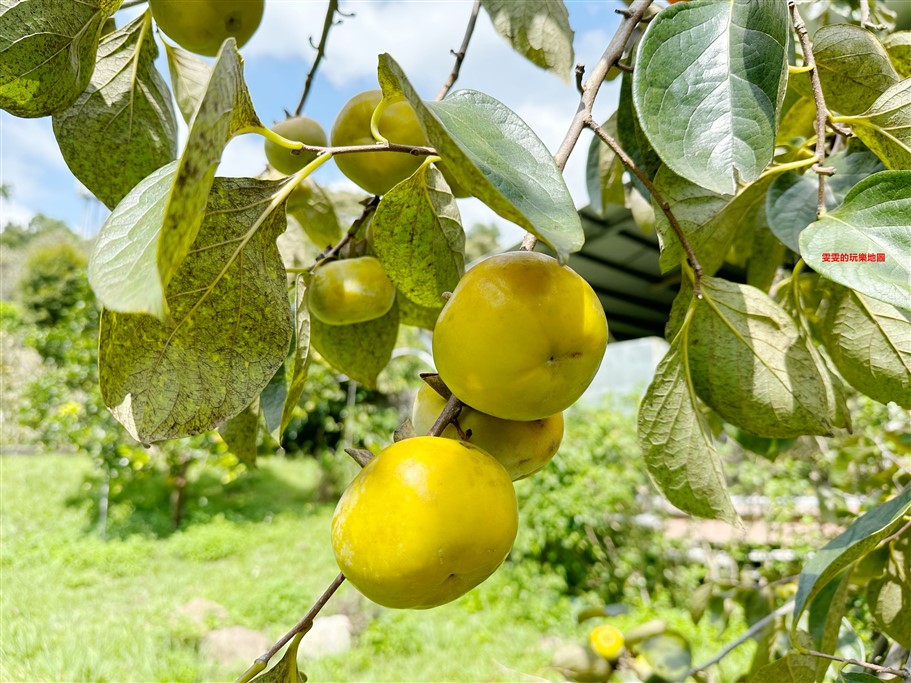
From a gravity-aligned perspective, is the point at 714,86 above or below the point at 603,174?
above

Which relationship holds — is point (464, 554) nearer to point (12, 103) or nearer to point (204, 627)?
point (12, 103)

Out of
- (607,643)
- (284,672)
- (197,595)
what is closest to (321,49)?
(284,672)

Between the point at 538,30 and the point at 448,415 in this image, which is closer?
the point at 448,415

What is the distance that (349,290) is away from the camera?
27.6 inches

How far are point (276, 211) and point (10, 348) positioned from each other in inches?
39.1

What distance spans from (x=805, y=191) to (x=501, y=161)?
511mm

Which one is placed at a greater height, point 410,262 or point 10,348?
point 410,262

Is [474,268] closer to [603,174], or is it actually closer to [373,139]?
→ [373,139]

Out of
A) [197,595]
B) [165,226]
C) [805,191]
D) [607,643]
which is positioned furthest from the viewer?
[197,595]

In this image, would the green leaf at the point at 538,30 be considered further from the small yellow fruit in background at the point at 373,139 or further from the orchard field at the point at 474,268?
the small yellow fruit in background at the point at 373,139

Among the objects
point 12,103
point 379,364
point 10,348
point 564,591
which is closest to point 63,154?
point 12,103

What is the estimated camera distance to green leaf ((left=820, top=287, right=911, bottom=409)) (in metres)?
0.68

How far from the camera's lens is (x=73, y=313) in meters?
5.49

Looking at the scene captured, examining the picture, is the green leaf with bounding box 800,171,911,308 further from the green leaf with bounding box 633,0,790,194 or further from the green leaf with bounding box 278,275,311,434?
the green leaf with bounding box 278,275,311,434
